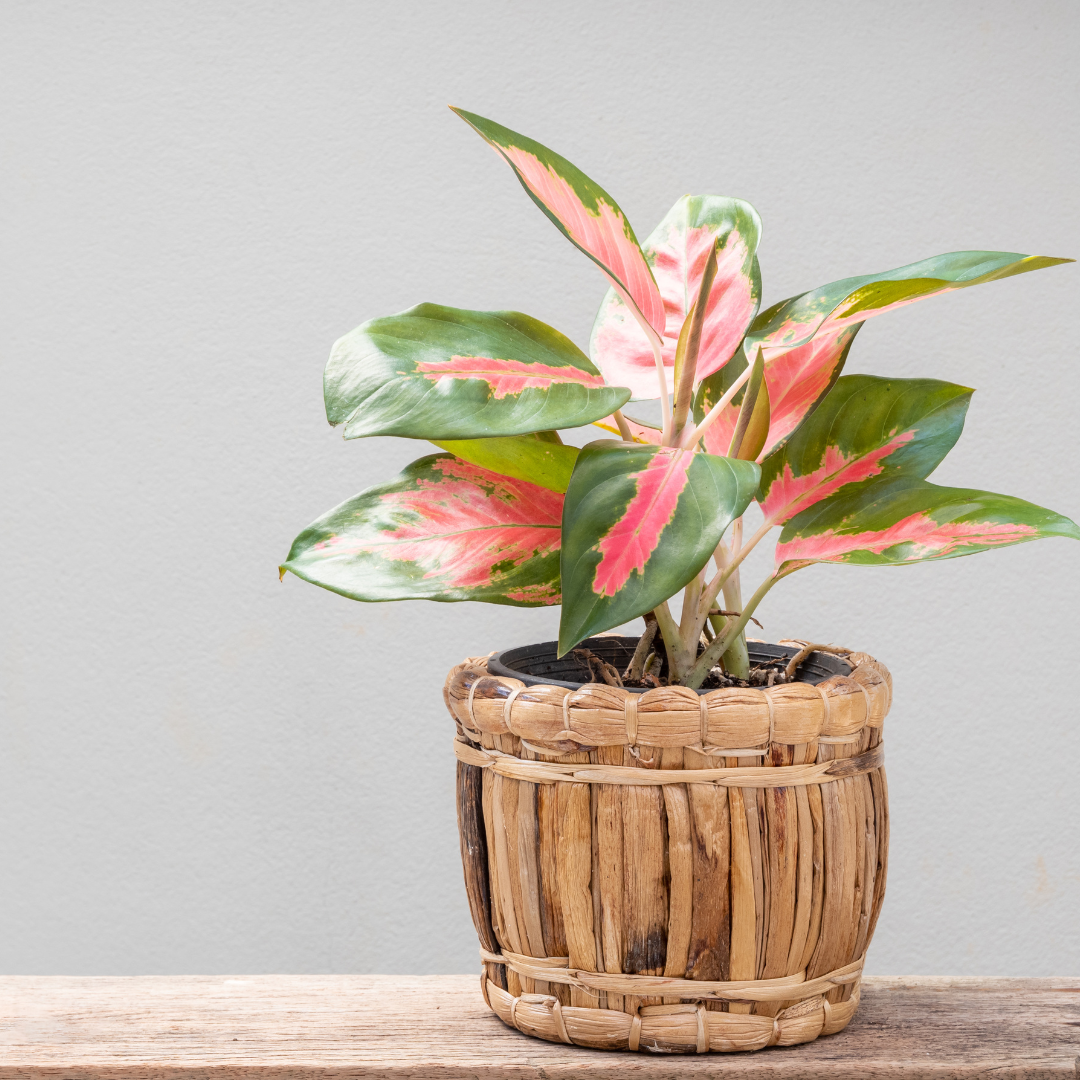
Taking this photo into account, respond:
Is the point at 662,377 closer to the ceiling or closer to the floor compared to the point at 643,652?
closer to the ceiling

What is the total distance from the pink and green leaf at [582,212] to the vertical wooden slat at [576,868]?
278mm

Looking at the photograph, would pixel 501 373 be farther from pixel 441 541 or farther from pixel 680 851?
pixel 680 851

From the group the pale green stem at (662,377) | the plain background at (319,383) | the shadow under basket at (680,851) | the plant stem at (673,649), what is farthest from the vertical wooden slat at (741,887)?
the plain background at (319,383)

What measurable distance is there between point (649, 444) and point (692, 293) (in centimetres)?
13

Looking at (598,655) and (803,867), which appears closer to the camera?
(803,867)

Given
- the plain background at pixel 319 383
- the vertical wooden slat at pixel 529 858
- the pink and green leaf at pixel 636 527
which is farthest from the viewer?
the plain background at pixel 319 383

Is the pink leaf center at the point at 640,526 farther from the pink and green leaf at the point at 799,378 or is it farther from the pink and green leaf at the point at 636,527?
the pink and green leaf at the point at 799,378

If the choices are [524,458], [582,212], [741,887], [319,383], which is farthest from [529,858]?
[319,383]

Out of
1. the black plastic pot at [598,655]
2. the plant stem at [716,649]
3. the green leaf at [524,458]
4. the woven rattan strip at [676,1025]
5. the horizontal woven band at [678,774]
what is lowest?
the woven rattan strip at [676,1025]

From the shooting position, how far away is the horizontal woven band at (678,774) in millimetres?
582

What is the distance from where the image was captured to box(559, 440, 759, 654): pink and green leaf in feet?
1.66

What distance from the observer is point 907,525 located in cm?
62

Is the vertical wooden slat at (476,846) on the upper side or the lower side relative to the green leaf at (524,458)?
lower

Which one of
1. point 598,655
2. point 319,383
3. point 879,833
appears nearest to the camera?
point 879,833
